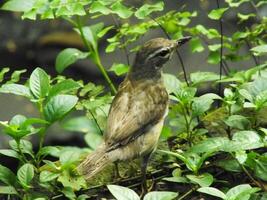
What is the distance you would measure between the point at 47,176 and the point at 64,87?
0.60 m

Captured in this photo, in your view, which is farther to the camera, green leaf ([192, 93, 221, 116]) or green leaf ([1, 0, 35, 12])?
green leaf ([1, 0, 35, 12])

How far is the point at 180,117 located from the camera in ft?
18.7

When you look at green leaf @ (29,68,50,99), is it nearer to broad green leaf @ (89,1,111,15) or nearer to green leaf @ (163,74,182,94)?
broad green leaf @ (89,1,111,15)

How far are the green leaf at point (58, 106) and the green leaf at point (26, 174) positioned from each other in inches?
12.8

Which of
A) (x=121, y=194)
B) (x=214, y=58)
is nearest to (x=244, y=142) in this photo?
(x=121, y=194)

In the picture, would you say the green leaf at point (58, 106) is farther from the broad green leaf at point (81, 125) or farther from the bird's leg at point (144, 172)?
the bird's leg at point (144, 172)

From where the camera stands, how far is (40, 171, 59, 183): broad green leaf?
491cm

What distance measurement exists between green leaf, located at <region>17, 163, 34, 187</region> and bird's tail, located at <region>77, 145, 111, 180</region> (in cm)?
31

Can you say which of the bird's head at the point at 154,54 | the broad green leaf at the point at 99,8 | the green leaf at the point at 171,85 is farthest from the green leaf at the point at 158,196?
the broad green leaf at the point at 99,8

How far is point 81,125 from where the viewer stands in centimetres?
548

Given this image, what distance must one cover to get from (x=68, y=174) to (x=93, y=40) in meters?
1.42

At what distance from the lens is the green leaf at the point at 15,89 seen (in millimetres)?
5121

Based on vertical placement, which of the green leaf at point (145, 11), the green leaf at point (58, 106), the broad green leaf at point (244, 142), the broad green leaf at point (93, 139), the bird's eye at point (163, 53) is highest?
the green leaf at point (145, 11)

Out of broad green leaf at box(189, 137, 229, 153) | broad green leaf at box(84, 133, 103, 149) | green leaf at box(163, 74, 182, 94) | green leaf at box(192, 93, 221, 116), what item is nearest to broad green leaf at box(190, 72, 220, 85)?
green leaf at box(163, 74, 182, 94)
